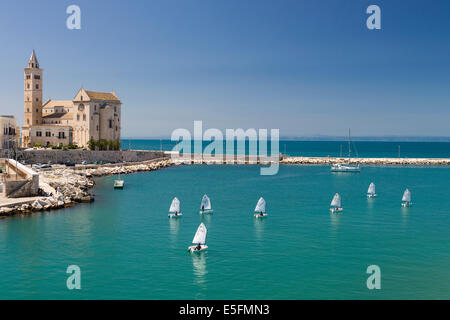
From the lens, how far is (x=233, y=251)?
31.2 meters

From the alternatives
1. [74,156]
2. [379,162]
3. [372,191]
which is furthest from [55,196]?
[379,162]

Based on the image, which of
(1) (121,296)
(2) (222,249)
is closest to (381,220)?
(2) (222,249)

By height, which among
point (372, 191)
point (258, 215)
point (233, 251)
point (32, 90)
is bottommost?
point (233, 251)

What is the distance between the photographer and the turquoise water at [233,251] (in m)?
24.0

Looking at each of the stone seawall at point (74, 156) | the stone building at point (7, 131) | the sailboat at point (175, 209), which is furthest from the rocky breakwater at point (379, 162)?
the sailboat at point (175, 209)

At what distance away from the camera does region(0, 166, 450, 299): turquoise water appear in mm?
24000

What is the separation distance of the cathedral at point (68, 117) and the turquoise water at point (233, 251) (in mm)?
57107

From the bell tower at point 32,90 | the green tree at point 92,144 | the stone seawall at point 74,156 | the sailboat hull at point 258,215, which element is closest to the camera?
the sailboat hull at point 258,215

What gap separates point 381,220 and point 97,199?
34247 mm

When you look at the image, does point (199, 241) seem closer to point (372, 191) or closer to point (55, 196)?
point (55, 196)

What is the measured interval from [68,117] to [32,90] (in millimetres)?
11707

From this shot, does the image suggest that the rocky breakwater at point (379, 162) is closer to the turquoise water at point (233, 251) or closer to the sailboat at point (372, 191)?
the sailboat at point (372, 191)

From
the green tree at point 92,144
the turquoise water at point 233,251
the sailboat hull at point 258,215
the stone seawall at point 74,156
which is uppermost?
the green tree at point 92,144
